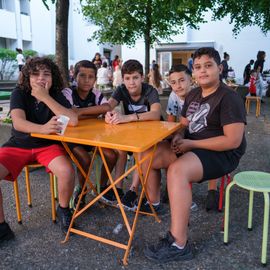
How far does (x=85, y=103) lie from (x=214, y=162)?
1425 millimetres

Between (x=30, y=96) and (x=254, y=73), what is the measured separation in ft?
25.0

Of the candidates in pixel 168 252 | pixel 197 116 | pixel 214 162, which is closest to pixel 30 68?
pixel 197 116

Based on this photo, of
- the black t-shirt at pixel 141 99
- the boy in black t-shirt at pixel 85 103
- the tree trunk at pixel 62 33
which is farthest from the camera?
the tree trunk at pixel 62 33

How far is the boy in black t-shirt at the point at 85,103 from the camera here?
9.27ft

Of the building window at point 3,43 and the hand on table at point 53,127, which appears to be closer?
the hand on table at point 53,127

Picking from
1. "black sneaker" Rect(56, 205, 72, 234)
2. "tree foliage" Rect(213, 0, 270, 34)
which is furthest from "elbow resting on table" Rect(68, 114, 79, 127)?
"tree foliage" Rect(213, 0, 270, 34)

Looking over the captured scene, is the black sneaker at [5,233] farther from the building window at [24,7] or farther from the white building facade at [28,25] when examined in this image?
the building window at [24,7]

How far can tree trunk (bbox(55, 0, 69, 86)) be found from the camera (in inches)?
175

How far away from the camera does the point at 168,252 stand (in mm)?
2125

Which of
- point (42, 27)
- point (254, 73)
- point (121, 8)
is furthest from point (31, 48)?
point (254, 73)

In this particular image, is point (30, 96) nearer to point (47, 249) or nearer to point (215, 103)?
point (47, 249)

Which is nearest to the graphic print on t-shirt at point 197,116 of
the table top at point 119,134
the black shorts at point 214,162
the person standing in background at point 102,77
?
the table top at point 119,134

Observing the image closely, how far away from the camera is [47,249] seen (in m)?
2.32

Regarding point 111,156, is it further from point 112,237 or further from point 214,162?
point 214,162
